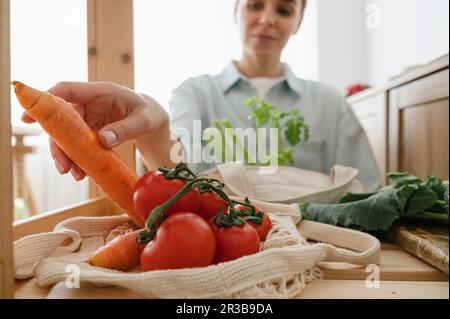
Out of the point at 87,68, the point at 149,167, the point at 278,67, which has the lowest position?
the point at 149,167

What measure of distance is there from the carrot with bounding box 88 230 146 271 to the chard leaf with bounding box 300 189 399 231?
1.13 feet

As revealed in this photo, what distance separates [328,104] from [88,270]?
131 cm

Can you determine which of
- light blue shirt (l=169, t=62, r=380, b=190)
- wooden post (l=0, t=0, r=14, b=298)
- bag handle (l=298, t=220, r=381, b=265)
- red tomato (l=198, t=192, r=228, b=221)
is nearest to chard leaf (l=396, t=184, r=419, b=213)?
bag handle (l=298, t=220, r=381, b=265)

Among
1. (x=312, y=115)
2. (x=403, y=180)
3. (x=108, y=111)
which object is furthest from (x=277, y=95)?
(x=108, y=111)

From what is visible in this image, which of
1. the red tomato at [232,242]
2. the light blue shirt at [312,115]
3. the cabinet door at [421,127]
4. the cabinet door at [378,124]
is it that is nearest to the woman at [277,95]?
the light blue shirt at [312,115]

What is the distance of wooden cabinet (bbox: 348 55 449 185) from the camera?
51.8 inches

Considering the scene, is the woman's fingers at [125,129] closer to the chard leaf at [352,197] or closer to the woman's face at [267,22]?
the chard leaf at [352,197]

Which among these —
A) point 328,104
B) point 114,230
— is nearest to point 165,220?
point 114,230

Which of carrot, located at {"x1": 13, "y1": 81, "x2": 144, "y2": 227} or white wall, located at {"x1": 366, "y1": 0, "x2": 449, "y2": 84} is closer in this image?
carrot, located at {"x1": 13, "y1": 81, "x2": 144, "y2": 227}

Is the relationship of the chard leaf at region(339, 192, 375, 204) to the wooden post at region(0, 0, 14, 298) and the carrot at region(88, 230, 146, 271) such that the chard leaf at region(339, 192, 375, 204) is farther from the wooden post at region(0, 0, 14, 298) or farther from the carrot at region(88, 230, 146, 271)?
the wooden post at region(0, 0, 14, 298)

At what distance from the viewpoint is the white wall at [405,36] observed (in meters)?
2.03

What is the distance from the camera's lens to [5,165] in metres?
0.35

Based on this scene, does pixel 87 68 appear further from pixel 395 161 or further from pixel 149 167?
pixel 395 161
